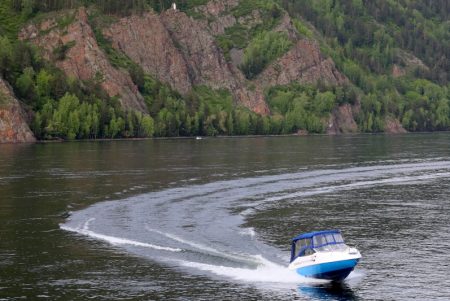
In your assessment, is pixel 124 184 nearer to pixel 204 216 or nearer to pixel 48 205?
pixel 48 205

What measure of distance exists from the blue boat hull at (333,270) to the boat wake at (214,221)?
4.12ft

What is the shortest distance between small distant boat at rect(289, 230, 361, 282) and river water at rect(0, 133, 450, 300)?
1.08 m

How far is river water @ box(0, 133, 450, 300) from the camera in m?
67.1

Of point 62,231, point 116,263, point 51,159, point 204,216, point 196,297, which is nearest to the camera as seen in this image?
point 196,297

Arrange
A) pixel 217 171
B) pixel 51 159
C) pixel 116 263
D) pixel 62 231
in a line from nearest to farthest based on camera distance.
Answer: pixel 116 263, pixel 62 231, pixel 217 171, pixel 51 159

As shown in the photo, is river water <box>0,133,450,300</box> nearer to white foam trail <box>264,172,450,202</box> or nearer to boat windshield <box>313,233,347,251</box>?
white foam trail <box>264,172,450,202</box>

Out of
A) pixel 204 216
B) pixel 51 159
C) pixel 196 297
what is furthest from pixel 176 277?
pixel 51 159

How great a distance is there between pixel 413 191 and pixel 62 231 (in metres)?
63.9

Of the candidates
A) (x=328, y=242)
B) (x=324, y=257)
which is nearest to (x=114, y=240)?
(x=328, y=242)

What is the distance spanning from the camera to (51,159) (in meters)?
189

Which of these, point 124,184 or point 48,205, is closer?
point 48,205

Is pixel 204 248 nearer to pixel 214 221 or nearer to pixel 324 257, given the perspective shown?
pixel 324 257

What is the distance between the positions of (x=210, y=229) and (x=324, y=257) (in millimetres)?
26237

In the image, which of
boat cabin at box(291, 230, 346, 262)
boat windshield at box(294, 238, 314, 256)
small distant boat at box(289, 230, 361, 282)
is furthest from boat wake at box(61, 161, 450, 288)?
boat cabin at box(291, 230, 346, 262)
